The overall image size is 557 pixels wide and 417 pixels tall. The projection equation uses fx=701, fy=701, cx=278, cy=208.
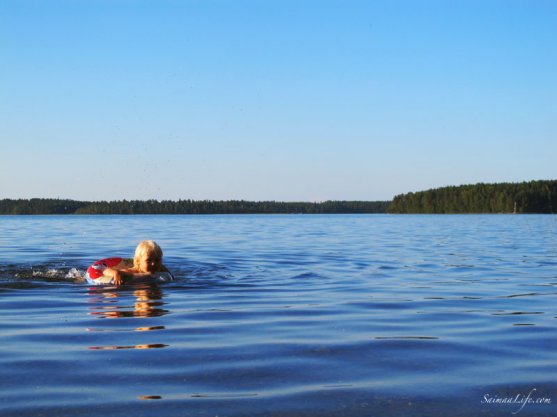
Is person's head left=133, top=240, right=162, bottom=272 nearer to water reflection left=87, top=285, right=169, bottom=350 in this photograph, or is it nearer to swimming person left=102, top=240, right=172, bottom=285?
swimming person left=102, top=240, right=172, bottom=285

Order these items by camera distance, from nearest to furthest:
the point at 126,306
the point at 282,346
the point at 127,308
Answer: the point at 282,346
the point at 127,308
the point at 126,306

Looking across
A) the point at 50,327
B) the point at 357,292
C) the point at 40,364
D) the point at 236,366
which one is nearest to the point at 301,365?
the point at 236,366

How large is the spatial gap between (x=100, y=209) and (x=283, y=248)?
155560mm

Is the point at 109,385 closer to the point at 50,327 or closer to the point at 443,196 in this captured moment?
the point at 50,327

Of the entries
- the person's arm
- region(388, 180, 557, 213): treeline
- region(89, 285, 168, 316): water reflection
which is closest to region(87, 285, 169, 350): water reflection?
region(89, 285, 168, 316): water reflection

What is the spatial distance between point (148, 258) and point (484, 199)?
531 feet

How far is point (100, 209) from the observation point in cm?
17688

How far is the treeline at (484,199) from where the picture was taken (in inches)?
6373

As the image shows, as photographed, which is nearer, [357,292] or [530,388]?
[530,388]

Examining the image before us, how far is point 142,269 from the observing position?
14570 millimetres

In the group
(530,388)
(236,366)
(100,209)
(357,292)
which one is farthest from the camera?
(100,209)

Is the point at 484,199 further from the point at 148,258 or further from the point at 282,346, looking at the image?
the point at 282,346

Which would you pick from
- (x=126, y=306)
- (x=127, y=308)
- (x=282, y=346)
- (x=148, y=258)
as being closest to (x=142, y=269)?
(x=148, y=258)

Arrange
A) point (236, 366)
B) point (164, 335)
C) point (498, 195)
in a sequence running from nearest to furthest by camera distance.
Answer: point (236, 366) < point (164, 335) < point (498, 195)
